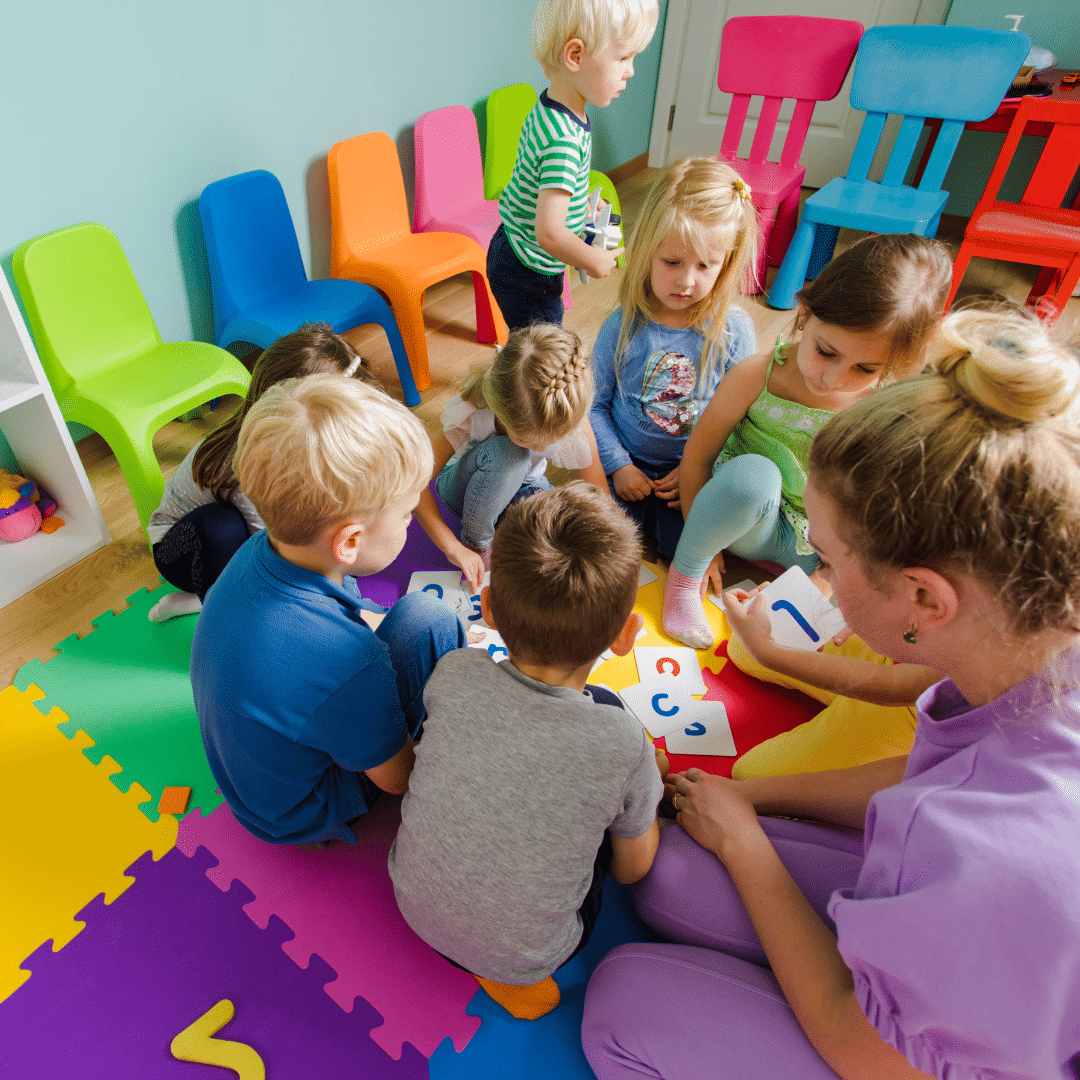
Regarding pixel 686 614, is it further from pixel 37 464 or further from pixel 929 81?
pixel 929 81

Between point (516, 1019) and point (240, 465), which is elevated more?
point (240, 465)

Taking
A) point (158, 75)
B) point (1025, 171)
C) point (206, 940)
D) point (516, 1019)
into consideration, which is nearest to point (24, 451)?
point (158, 75)

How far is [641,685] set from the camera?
1510 mm

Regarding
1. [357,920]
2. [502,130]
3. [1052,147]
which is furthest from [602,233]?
[1052,147]

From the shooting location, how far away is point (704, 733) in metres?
1.42

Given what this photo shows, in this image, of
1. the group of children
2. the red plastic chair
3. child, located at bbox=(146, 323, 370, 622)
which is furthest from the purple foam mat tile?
the red plastic chair

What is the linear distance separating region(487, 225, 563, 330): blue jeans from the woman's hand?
4.80ft

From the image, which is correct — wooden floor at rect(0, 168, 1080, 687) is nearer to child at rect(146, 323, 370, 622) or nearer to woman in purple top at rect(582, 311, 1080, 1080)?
woman in purple top at rect(582, 311, 1080, 1080)

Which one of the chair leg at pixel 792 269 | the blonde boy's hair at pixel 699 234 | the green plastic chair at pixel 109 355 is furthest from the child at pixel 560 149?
the chair leg at pixel 792 269

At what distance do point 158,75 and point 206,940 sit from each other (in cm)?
214

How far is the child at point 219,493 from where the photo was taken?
134cm

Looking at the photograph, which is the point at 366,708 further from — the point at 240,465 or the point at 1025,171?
the point at 1025,171

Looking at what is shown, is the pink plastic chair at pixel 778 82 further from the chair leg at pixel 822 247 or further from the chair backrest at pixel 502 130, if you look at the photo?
the chair backrest at pixel 502 130

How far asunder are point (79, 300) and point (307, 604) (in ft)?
4.87
